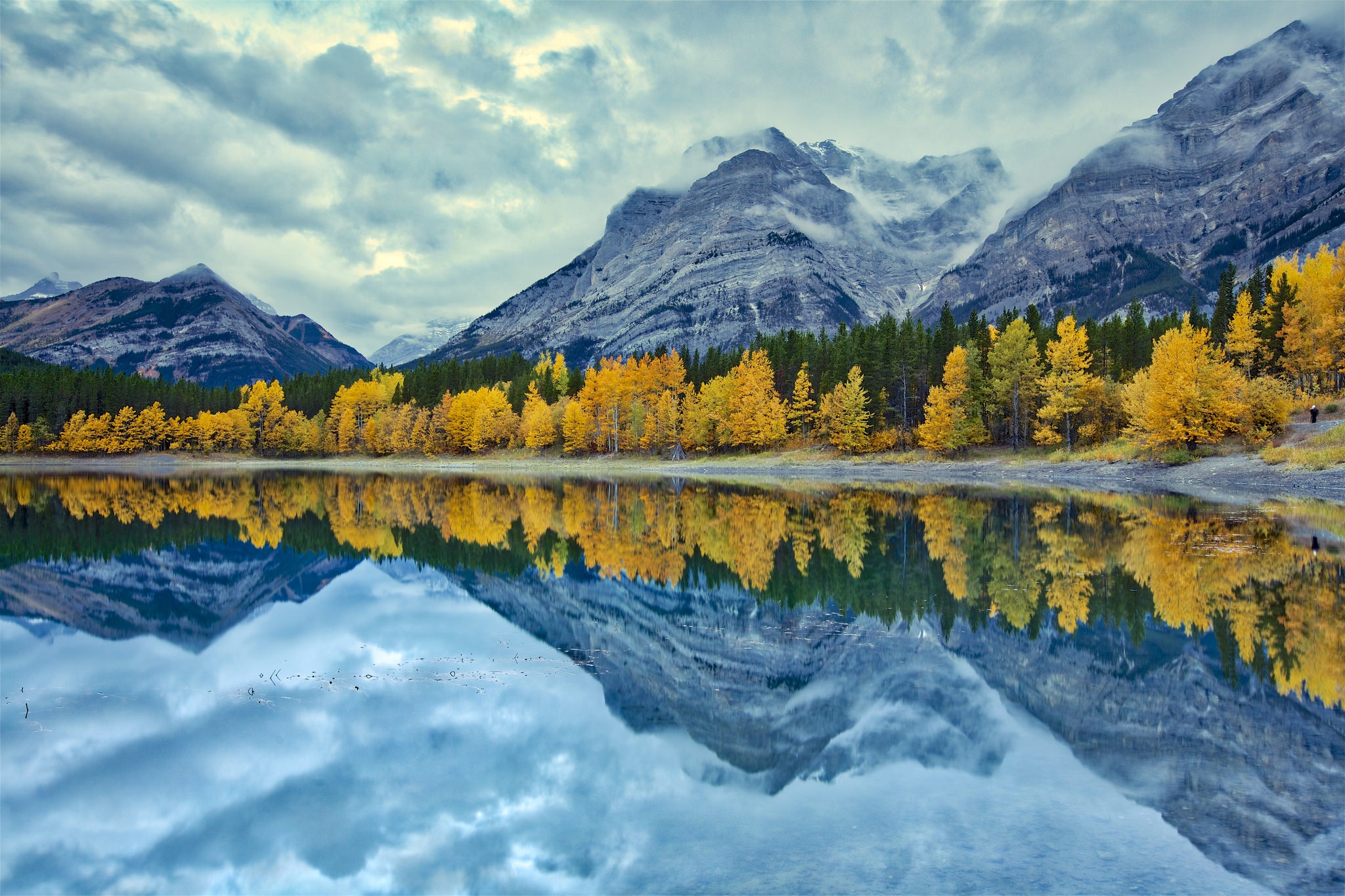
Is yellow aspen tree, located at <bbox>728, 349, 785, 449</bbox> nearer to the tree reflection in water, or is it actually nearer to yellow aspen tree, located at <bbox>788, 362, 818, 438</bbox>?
yellow aspen tree, located at <bbox>788, 362, 818, 438</bbox>

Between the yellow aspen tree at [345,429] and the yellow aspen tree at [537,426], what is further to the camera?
the yellow aspen tree at [345,429]

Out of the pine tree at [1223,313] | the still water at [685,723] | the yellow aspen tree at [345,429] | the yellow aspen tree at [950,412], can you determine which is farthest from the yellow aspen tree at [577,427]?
the still water at [685,723]

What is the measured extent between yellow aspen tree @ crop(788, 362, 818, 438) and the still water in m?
64.0

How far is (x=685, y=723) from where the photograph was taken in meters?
10.2

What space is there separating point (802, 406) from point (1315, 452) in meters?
49.1

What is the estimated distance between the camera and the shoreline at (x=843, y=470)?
46531mm

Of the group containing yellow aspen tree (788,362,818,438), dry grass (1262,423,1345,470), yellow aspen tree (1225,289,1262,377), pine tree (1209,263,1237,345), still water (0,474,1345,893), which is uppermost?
pine tree (1209,263,1237,345)

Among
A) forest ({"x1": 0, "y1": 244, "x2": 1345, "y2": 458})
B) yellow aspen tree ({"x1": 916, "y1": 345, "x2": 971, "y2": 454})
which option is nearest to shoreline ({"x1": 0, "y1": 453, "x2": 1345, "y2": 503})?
yellow aspen tree ({"x1": 916, "y1": 345, "x2": 971, "y2": 454})

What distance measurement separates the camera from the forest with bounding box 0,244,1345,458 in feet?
196

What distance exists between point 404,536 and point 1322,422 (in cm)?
6170

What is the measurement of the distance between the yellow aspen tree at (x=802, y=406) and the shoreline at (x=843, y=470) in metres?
6.19

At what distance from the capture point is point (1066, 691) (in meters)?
11.1

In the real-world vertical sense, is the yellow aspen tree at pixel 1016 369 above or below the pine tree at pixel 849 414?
above

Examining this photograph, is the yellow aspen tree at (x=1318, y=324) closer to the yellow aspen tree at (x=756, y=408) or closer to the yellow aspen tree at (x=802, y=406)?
the yellow aspen tree at (x=802, y=406)
